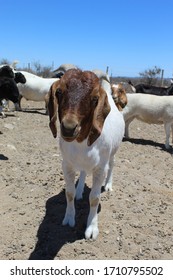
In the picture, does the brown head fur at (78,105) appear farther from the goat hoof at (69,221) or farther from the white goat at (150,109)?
the white goat at (150,109)

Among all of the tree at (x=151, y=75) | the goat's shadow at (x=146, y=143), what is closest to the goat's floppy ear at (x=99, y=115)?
the goat's shadow at (x=146, y=143)

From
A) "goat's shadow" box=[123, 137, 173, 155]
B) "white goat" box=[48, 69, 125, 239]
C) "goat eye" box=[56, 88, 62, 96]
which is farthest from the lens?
"goat's shadow" box=[123, 137, 173, 155]

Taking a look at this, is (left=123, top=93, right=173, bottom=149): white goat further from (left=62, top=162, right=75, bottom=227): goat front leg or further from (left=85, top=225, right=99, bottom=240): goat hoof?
(left=85, top=225, right=99, bottom=240): goat hoof

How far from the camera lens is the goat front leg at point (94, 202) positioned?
13.5 feet

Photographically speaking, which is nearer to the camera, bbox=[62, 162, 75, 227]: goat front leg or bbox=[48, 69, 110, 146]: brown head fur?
bbox=[48, 69, 110, 146]: brown head fur

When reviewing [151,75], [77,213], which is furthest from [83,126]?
[151,75]

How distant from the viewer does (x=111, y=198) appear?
17.3ft

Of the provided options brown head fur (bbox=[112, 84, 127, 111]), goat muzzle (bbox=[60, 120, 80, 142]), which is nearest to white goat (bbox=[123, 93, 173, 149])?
brown head fur (bbox=[112, 84, 127, 111])

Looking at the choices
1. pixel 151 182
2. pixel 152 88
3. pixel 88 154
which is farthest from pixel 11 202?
pixel 152 88

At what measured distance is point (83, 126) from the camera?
3416 millimetres

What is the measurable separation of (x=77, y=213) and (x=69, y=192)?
0.61 metres

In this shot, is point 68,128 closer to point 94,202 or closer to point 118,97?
point 94,202

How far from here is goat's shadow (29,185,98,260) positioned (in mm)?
4031

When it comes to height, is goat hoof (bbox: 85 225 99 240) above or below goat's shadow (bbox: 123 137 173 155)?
above
